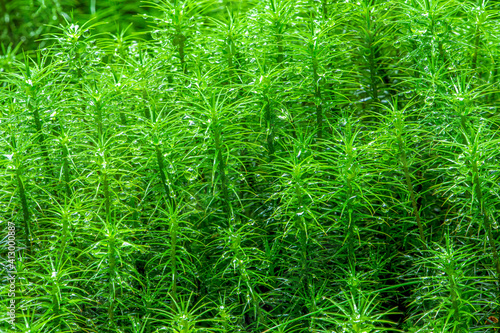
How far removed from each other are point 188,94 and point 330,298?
32.8 inches

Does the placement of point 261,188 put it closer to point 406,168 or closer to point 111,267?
point 406,168

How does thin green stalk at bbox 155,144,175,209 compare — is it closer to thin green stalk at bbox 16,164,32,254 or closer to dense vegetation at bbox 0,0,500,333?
dense vegetation at bbox 0,0,500,333

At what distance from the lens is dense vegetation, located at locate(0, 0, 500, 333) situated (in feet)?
4.83

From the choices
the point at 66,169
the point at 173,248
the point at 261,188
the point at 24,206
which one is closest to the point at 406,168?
the point at 261,188

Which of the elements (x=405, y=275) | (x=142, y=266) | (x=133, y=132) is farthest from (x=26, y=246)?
(x=405, y=275)

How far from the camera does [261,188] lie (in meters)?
1.78

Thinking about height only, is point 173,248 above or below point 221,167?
below

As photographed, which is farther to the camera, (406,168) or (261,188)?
(261,188)

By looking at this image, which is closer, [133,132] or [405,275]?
[405,275]

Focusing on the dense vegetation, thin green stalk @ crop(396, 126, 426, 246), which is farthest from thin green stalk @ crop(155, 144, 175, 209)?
thin green stalk @ crop(396, 126, 426, 246)

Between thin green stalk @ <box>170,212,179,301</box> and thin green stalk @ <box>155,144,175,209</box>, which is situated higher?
thin green stalk @ <box>155,144,175,209</box>

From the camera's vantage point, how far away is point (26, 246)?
1.65 meters

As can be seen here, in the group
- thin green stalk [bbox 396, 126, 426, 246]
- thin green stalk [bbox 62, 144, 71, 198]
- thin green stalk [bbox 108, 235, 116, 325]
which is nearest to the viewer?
thin green stalk [bbox 108, 235, 116, 325]

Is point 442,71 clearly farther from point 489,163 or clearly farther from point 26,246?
point 26,246
